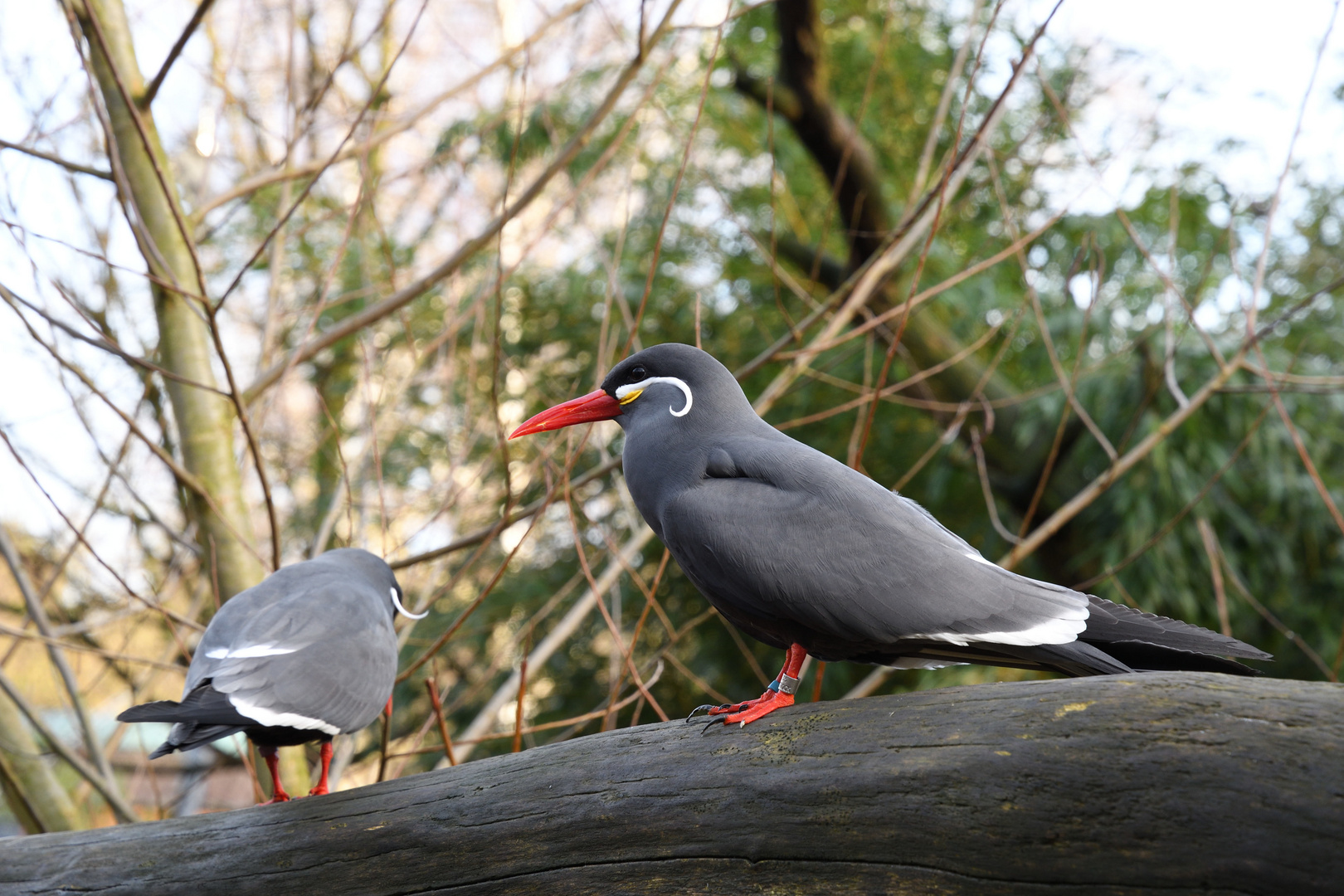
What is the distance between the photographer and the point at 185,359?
236 cm

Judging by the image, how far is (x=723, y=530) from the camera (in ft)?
4.87

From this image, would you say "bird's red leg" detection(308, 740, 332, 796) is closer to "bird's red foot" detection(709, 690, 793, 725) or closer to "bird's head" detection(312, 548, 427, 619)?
"bird's head" detection(312, 548, 427, 619)

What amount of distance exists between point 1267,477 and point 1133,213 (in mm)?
1234

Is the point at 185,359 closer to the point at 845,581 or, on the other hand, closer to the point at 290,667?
the point at 290,667

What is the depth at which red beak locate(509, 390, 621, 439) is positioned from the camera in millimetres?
1824

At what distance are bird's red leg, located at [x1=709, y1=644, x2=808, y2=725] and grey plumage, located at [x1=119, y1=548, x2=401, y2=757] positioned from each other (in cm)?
67

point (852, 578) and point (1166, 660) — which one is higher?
point (852, 578)

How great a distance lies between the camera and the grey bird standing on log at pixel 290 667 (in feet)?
4.99

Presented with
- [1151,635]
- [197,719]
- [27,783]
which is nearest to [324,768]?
[197,719]

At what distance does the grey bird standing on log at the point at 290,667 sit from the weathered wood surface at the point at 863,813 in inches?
6.5

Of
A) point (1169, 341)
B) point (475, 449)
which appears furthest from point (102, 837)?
point (475, 449)

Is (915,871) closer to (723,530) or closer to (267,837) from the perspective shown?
(723,530)

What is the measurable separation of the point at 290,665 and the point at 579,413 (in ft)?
2.19

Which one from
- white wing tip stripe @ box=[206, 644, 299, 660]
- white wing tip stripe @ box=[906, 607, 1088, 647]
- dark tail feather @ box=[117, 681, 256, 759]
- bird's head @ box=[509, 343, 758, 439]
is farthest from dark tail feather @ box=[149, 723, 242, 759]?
white wing tip stripe @ box=[906, 607, 1088, 647]
